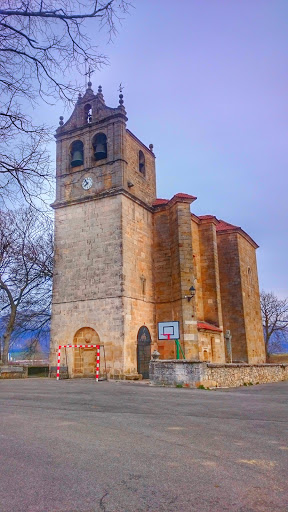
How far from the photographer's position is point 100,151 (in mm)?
22453

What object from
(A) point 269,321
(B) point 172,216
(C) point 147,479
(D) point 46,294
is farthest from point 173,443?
(A) point 269,321

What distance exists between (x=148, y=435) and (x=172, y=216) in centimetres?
1858

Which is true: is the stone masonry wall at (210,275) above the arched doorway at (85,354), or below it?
above

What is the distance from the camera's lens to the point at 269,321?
1750 inches

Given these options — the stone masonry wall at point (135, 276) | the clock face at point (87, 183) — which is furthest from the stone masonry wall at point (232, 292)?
the clock face at point (87, 183)

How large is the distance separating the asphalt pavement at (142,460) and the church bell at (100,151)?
16.9 metres

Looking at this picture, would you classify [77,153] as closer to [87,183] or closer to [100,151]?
[100,151]

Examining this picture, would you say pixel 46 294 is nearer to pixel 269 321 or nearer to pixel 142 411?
pixel 142 411

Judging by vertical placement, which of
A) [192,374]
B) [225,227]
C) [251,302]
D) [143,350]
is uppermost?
[225,227]

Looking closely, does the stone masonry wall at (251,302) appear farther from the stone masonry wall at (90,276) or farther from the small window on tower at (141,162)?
the stone masonry wall at (90,276)

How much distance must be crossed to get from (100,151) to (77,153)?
1736 mm

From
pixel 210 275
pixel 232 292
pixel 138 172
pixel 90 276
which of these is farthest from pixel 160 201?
pixel 232 292

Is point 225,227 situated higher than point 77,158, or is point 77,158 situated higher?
point 77,158

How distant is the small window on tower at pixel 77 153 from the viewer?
23.2 m
